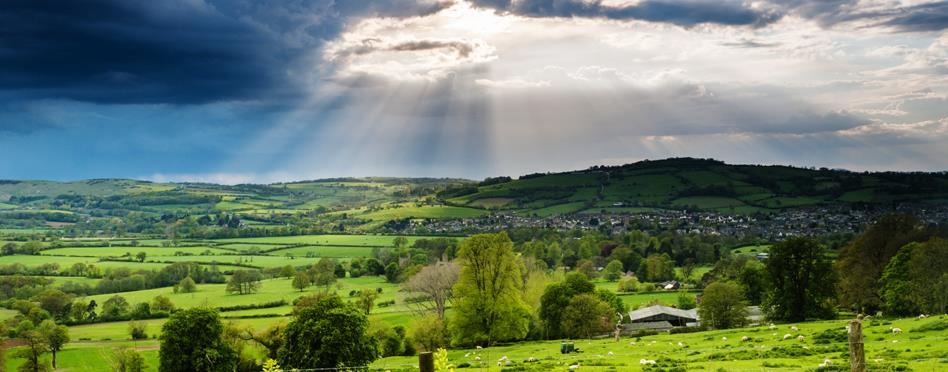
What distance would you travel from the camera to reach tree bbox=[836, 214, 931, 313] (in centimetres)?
5577

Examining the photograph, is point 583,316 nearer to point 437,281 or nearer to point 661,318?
point 661,318

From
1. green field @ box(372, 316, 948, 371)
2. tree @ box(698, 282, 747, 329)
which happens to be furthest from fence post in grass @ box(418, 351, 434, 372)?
tree @ box(698, 282, 747, 329)

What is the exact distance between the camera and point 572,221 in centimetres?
19362

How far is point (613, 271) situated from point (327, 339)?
Answer: 77.4 metres

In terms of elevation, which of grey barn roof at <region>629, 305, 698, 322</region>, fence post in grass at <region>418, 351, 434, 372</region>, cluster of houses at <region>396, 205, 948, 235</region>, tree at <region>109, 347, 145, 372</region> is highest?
fence post in grass at <region>418, 351, 434, 372</region>

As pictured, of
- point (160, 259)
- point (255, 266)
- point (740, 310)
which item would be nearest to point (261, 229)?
point (160, 259)

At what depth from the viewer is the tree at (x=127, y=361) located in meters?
52.6

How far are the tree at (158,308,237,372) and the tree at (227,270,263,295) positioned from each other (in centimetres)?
5520

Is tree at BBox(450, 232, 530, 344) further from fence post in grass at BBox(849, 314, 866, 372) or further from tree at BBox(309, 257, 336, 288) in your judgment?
tree at BBox(309, 257, 336, 288)

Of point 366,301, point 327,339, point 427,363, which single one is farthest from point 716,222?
point 427,363

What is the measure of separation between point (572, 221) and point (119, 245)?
122 meters

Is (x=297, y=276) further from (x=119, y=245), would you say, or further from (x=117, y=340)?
(x=119, y=245)

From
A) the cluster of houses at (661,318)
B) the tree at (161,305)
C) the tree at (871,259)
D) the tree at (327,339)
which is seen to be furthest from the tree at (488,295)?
the tree at (161,305)

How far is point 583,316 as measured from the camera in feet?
193
